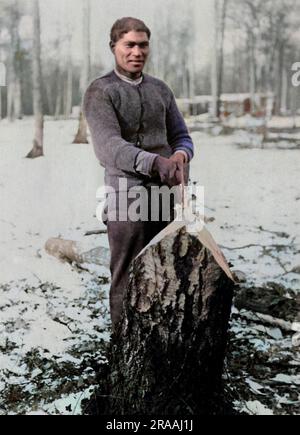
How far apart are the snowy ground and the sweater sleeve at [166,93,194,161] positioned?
178 millimetres

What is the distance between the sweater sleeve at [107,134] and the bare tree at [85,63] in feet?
1.00

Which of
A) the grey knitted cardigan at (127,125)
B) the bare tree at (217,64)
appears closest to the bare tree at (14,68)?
the grey knitted cardigan at (127,125)

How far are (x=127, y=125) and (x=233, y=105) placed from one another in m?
0.62

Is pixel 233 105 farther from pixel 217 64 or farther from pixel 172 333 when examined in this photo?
pixel 172 333

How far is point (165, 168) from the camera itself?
5.12 ft

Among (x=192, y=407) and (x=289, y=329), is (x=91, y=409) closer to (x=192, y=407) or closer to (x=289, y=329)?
(x=192, y=407)

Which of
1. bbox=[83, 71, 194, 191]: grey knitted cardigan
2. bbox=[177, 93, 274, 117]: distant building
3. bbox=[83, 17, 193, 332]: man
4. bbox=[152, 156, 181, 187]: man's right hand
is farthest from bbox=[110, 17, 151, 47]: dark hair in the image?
bbox=[152, 156, 181, 187]: man's right hand

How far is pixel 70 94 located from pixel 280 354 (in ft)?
4.26

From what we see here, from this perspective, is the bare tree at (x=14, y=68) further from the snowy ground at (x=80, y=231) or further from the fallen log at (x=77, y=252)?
the fallen log at (x=77, y=252)

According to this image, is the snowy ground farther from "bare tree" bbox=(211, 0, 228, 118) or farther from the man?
the man

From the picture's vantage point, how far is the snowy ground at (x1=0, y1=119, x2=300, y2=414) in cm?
189

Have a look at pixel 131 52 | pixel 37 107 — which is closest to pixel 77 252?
pixel 37 107

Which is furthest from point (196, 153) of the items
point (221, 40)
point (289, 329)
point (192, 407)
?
point (192, 407)

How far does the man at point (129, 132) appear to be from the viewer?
1594 millimetres
